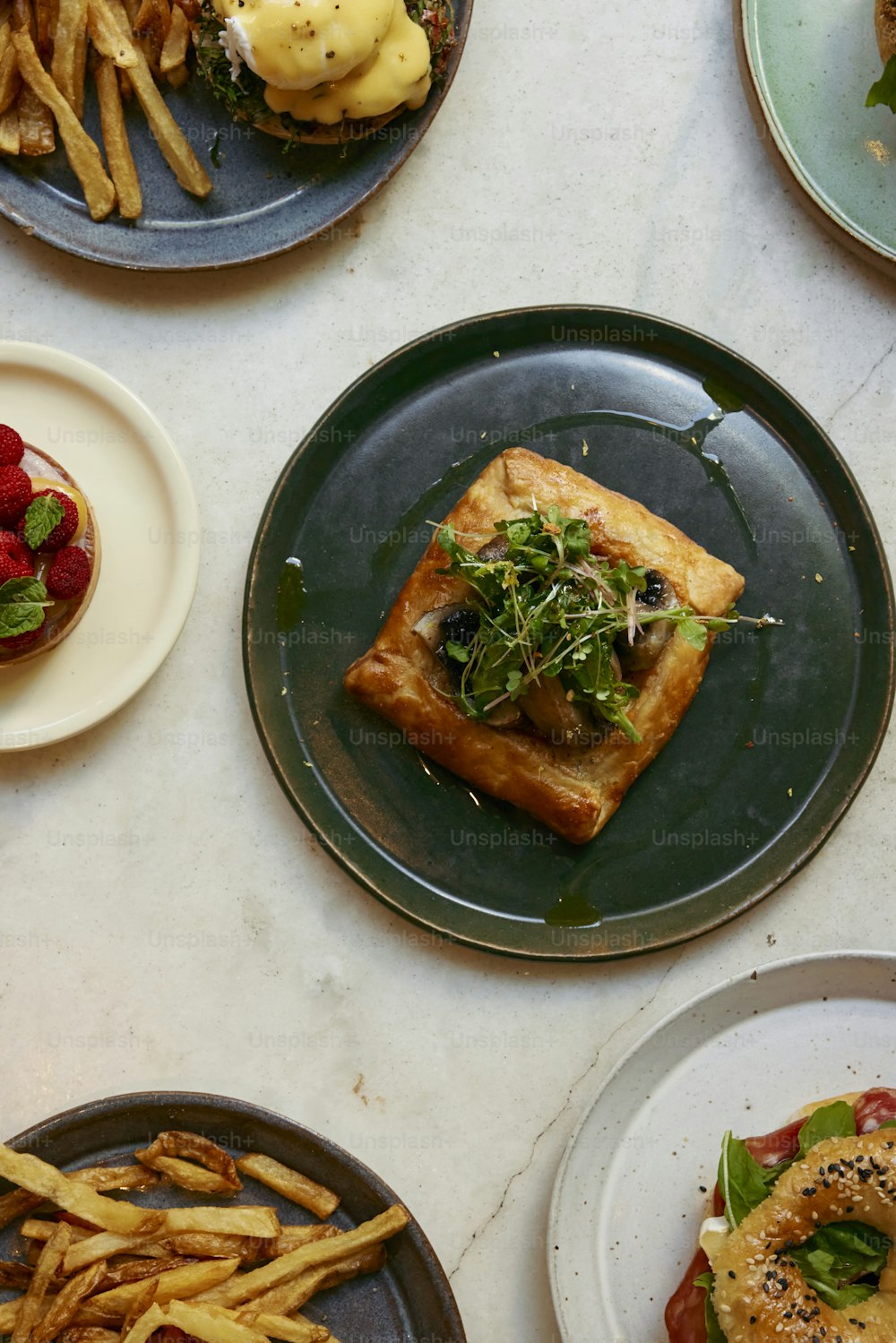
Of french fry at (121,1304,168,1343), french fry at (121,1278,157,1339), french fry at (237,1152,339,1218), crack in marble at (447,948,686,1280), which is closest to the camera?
french fry at (121,1304,168,1343)

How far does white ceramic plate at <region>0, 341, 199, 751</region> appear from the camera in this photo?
352 cm

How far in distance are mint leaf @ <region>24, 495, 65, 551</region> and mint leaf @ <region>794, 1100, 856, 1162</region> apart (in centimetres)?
281

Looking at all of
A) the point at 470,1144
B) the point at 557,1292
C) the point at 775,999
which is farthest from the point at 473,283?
the point at 557,1292

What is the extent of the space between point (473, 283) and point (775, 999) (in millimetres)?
2552

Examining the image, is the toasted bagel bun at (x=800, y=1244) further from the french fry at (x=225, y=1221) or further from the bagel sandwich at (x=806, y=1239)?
the french fry at (x=225, y=1221)

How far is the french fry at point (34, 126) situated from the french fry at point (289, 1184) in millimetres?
3236

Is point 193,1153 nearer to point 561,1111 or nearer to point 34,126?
point 561,1111

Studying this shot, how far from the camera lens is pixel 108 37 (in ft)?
11.0

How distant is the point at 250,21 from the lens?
3197 millimetres

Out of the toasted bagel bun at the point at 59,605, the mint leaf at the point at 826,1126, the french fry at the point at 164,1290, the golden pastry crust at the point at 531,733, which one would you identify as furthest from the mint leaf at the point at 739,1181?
the toasted bagel bun at the point at 59,605

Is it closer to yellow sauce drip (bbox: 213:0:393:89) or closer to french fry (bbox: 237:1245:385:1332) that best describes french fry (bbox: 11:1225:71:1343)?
french fry (bbox: 237:1245:385:1332)

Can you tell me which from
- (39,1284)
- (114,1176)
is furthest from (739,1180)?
(39,1284)

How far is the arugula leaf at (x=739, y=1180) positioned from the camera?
125 inches

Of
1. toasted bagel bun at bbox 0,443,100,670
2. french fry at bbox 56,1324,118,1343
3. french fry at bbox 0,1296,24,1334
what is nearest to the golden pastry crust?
toasted bagel bun at bbox 0,443,100,670
